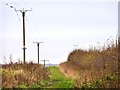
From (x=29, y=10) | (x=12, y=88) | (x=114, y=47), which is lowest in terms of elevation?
(x=12, y=88)

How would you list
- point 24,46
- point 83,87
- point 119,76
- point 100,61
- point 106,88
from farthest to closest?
point 24,46
point 100,61
point 83,87
point 119,76
point 106,88

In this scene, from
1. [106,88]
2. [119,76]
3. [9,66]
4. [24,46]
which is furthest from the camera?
[24,46]

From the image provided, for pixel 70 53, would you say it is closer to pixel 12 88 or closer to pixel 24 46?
pixel 24 46

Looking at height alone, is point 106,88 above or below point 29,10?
below

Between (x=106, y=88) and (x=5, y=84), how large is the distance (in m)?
5.22

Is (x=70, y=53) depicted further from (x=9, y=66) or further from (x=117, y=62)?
(x=117, y=62)

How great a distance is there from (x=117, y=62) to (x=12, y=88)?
4.18 metres

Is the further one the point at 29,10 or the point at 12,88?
the point at 29,10

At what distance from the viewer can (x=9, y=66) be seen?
1094 inches

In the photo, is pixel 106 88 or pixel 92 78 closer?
pixel 106 88

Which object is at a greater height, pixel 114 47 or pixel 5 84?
pixel 114 47

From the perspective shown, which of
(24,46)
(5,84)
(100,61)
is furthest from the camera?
(24,46)

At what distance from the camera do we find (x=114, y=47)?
66.4ft

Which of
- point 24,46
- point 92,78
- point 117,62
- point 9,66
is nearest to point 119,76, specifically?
point 117,62
